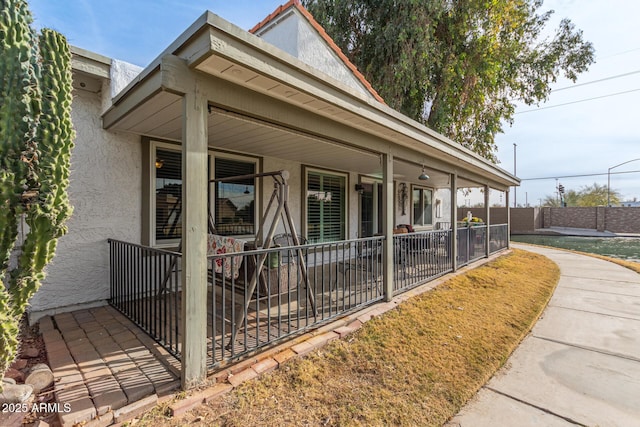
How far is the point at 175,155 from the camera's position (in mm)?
4383

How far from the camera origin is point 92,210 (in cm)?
367

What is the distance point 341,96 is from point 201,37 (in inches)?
55.6

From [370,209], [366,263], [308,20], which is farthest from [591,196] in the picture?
[366,263]

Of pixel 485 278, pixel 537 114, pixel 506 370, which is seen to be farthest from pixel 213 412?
pixel 537 114

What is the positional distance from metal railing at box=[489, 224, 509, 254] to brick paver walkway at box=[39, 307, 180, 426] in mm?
9175

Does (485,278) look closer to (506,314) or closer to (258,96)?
(506,314)

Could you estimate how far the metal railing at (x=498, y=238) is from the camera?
899cm

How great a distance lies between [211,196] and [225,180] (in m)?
0.81

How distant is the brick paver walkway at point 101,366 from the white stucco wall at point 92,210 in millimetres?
338

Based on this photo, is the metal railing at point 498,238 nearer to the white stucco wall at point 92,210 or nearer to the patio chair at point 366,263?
the patio chair at point 366,263

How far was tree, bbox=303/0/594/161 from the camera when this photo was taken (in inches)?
381

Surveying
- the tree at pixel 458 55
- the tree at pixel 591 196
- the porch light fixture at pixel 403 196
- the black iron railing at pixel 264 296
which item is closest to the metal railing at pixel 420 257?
the black iron railing at pixel 264 296

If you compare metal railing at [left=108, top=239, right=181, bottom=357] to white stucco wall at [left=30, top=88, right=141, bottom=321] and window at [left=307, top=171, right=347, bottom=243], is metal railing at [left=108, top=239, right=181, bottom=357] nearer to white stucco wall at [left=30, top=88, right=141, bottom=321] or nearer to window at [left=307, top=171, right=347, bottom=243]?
white stucco wall at [left=30, top=88, right=141, bottom=321]

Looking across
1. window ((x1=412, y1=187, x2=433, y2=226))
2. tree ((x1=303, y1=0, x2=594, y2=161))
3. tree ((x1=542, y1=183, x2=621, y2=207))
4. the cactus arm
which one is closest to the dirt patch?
the cactus arm
